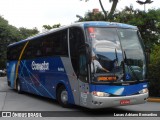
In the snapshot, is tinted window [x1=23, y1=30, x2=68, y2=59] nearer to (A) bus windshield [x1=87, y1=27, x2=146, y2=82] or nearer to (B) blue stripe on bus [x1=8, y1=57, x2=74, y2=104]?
(B) blue stripe on bus [x1=8, y1=57, x2=74, y2=104]

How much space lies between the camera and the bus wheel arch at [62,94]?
46.8ft

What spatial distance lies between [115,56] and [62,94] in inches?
135

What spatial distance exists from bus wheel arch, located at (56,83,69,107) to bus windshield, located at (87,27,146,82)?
2.74m

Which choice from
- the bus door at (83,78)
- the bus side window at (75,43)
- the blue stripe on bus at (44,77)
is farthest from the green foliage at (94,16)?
the bus door at (83,78)

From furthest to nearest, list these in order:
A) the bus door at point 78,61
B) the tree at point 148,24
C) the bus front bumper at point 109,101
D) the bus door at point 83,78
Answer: the tree at point 148,24, the bus door at point 78,61, the bus door at point 83,78, the bus front bumper at point 109,101

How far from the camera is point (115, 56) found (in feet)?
39.7

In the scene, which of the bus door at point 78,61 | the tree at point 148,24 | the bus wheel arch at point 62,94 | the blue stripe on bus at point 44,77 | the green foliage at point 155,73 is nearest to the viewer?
the bus door at point 78,61

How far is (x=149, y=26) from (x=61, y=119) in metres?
17.5

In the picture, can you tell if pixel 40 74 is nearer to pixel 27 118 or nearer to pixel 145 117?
pixel 27 118

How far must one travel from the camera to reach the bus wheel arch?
14258 mm

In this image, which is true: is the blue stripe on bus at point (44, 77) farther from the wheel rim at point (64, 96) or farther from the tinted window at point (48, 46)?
the wheel rim at point (64, 96)

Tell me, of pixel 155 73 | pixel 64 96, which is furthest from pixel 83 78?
pixel 155 73

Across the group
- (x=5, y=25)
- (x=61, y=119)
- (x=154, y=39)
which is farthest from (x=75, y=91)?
(x=5, y=25)

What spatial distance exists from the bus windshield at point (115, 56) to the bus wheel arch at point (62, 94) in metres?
2.74
